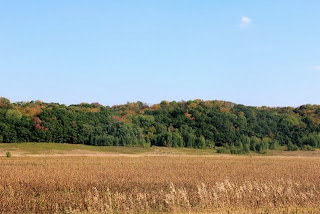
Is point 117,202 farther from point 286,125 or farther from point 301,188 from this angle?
point 286,125

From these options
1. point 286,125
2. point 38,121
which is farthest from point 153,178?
point 286,125

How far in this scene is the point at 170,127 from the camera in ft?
357

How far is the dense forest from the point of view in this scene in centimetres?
9168

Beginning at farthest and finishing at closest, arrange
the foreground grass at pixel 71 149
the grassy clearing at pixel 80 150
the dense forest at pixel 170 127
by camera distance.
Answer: the dense forest at pixel 170 127 → the foreground grass at pixel 71 149 → the grassy clearing at pixel 80 150

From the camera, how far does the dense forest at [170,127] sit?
9168 cm

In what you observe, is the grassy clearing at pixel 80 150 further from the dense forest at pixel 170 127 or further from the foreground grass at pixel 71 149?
the dense forest at pixel 170 127

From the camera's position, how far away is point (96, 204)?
19062 millimetres

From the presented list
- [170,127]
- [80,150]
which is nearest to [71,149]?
[80,150]

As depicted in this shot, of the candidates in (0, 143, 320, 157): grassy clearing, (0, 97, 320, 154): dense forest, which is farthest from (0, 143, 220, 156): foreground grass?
(0, 97, 320, 154): dense forest

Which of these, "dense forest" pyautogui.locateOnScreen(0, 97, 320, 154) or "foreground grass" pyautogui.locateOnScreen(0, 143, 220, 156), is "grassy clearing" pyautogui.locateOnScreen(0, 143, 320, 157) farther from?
"dense forest" pyautogui.locateOnScreen(0, 97, 320, 154)

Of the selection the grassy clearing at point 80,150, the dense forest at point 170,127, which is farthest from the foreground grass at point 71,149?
the dense forest at point 170,127

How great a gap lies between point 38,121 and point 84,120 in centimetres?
1127

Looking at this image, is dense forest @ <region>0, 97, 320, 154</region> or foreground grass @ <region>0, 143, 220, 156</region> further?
dense forest @ <region>0, 97, 320, 154</region>

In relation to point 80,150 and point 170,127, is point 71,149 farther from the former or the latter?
point 170,127
